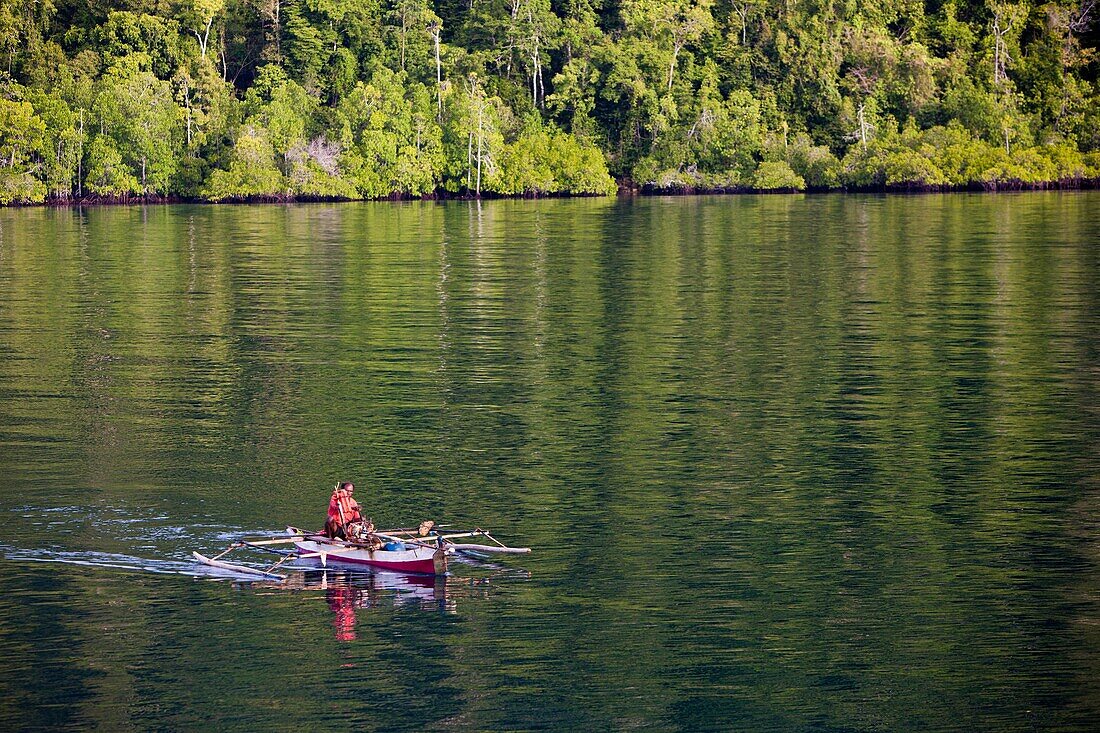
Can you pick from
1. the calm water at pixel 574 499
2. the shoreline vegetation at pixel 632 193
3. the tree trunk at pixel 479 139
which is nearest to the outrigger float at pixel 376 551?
the calm water at pixel 574 499

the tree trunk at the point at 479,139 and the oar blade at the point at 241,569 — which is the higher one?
→ the tree trunk at the point at 479,139

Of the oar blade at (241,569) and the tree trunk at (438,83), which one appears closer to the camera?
the oar blade at (241,569)

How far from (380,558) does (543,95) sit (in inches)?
5468

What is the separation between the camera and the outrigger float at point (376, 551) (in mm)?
25031

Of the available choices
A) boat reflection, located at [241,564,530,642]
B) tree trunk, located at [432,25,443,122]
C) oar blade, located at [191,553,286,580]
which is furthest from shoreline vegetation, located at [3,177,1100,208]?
boat reflection, located at [241,564,530,642]

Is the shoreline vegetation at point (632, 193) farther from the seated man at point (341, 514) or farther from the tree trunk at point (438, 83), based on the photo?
the seated man at point (341, 514)

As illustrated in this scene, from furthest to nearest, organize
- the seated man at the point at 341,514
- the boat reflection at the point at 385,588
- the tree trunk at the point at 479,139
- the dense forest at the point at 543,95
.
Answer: the tree trunk at the point at 479,139 → the dense forest at the point at 543,95 → the seated man at the point at 341,514 → the boat reflection at the point at 385,588

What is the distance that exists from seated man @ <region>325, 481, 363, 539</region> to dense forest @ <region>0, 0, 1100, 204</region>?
A: 388 ft

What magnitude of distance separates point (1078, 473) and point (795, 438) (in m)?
6.20

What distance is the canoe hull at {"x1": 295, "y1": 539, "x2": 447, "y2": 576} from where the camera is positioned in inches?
984

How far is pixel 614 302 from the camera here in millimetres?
59531

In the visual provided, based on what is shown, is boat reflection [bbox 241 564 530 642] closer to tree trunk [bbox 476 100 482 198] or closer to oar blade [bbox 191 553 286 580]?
oar blade [bbox 191 553 286 580]

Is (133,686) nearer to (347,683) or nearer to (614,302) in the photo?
(347,683)

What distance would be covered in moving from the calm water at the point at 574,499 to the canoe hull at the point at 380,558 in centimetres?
30
